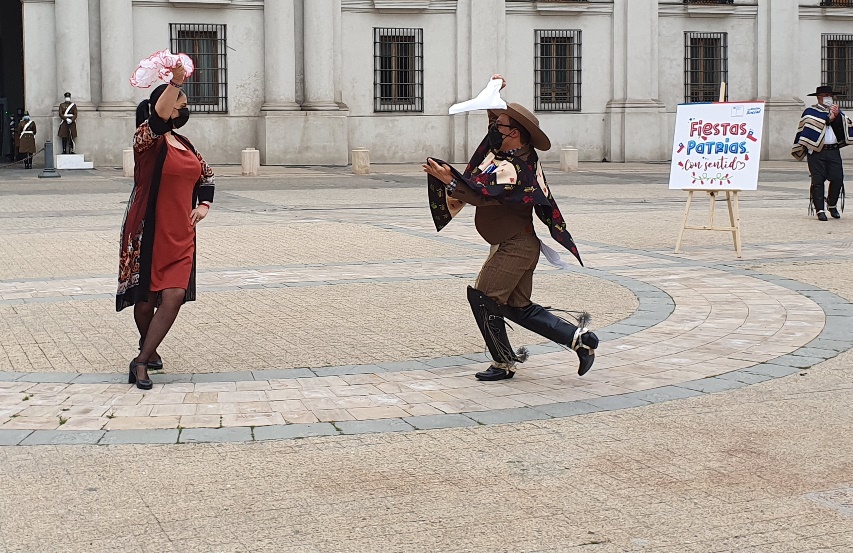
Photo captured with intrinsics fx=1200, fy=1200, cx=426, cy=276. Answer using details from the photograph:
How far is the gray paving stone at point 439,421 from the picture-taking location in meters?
5.76

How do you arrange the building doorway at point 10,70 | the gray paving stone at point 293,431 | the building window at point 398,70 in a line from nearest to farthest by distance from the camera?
the gray paving stone at point 293,431 → the building window at point 398,70 → the building doorway at point 10,70

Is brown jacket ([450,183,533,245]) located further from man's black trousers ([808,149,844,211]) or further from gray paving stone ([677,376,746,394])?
man's black trousers ([808,149,844,211])

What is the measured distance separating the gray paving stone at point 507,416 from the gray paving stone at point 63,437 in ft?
5.89

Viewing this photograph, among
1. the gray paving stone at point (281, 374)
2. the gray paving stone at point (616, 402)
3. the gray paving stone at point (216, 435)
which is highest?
the gray paving stone at point (281, 374)

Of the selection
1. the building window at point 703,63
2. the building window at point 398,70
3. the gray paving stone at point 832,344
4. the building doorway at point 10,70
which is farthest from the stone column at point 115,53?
the gray paving stone at point 832,344

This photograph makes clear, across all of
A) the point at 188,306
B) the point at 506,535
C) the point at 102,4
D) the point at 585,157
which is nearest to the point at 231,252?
the point at 188,306

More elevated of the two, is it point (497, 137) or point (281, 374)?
point (497, 137)

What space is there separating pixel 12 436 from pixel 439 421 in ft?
6.56

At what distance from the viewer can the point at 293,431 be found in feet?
18.5

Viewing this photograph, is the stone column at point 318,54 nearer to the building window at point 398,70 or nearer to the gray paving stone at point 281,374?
the building window at point 398,70

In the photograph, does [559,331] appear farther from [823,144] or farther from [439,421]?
[823,144]

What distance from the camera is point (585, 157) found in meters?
33.9

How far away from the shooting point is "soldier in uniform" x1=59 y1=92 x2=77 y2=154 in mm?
28125

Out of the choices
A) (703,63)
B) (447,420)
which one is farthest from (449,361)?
(703,63)
